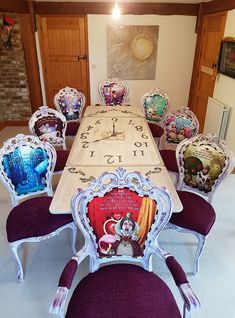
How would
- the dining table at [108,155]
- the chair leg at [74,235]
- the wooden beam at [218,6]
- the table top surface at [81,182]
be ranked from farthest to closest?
the wooden beam at [218,6]
the chair leg at [74,235]
the dining table at [108,155]
the table top surface at [81,182]

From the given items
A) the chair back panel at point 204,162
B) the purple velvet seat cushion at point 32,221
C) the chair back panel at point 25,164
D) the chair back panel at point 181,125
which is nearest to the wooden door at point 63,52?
the chair back panel at point 181,125

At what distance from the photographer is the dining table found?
1541 millimetres

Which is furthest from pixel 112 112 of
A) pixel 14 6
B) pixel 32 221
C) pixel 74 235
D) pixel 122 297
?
pixel 122 297

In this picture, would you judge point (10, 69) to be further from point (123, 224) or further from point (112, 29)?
point (123, 224)

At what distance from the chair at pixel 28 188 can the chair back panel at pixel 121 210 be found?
0.46 metres

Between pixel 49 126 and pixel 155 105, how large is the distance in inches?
62.5

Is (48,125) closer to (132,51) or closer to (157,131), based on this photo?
(157,131)

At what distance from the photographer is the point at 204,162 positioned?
1800 millimetres

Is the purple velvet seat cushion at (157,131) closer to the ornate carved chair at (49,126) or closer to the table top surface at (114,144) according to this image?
the table top surface at (114,144)

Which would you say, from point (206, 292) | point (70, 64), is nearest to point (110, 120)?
point (206, 292)

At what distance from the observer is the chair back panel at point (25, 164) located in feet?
5.69

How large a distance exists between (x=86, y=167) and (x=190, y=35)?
3.87 meters

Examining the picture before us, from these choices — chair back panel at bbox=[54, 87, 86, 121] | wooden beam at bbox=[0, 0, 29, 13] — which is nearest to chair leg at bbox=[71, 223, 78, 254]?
chair back panel at bbox=[54, 87, 86, 121]

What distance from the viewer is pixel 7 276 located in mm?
1754
